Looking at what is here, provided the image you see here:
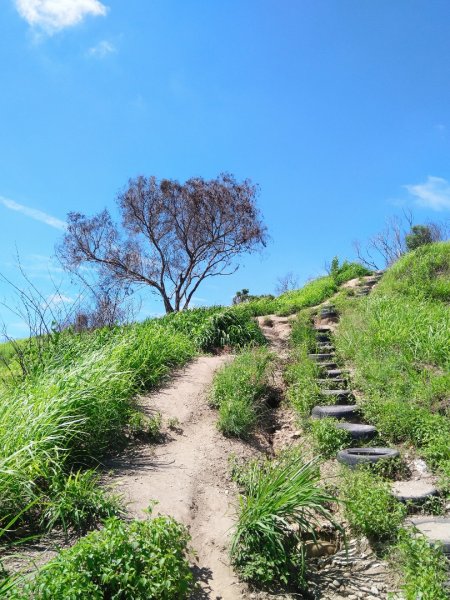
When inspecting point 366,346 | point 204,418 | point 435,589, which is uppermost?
point 366,346

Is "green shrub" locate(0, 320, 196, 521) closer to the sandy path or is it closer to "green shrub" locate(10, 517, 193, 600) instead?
the sandy path

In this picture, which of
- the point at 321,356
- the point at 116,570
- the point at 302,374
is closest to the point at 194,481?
the point at 116,570

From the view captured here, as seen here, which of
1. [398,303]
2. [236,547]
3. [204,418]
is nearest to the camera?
[236,547]

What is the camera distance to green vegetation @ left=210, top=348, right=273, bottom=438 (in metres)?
6.41

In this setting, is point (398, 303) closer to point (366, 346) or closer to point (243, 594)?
point (366, 346)

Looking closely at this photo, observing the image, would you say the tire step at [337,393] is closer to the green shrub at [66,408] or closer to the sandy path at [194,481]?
the sandy path at [194,481]

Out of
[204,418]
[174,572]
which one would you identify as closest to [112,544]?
[174,572]

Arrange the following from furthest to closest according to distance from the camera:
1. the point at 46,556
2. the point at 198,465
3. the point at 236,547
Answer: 1. the point at 198,465
2. the point at 236,547
3. the point at 46,556

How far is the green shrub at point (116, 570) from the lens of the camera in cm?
269

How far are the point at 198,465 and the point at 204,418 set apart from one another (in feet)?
4.59

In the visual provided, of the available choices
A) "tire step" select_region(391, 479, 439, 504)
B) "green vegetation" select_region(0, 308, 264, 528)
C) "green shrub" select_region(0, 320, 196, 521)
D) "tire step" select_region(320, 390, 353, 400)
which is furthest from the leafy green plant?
"tire step" select_region(320, 390, 353, 400)

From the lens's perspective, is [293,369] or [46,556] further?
[293,369]

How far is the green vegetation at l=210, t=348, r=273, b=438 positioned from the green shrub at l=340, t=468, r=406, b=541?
1.92 m

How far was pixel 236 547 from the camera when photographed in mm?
3873
